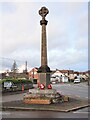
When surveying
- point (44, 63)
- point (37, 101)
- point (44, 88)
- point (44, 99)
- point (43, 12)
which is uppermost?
point (43, 12)

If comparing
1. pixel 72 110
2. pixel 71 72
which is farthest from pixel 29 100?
pixel 71 72

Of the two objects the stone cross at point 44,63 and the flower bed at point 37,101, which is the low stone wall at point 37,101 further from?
the stone cross at point 44,63

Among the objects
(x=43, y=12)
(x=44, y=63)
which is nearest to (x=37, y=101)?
(x=44, y=63)

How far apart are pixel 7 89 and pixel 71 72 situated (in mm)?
148635

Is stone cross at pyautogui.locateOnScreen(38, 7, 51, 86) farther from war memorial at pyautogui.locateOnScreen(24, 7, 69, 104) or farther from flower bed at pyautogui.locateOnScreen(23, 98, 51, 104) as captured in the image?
flower bed at pyautogui.locateOnScreen(23, 98, 51, 104)

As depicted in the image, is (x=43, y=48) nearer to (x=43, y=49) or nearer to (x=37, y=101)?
(x=43, y=49)

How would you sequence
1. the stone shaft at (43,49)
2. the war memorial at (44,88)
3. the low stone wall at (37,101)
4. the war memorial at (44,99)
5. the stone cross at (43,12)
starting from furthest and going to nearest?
the stone cross at (43,12), the stone shaft at (43,49), the war memorial at (44,88), the low stone wall at (37,101), the war memorial at (44,99)

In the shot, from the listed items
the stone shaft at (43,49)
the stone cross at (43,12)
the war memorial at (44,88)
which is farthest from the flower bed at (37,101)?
the stone cross at (43,12)

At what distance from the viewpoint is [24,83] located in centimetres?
4397

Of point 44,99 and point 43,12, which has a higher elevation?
point 43,12

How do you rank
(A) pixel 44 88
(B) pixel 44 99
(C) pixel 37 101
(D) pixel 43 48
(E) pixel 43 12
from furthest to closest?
(E) pixel 43 12 < (D) pixel 43 48 < (A) pixel 44 88 < (B) pixel 44 99 < (C) pixel 37 101

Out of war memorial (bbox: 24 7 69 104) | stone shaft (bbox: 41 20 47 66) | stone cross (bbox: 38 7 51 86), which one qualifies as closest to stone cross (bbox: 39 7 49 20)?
war memorial (bbox: 24 7 69 104)

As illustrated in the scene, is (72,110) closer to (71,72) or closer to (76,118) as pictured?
(76,118)

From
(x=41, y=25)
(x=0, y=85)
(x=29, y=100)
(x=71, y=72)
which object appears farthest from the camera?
(x=71, y=72)
